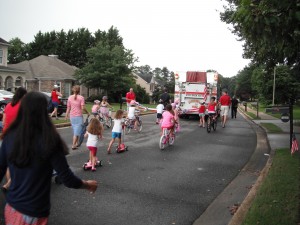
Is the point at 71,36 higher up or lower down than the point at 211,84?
higher up

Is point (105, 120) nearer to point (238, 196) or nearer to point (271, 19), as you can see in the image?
point (238, 196)

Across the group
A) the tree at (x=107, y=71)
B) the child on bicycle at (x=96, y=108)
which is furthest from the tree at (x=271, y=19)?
the tree at (x=107, y=71)

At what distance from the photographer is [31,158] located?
Answer: 2.79 meters

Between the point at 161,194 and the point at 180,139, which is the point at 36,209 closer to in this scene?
the point at 161,194

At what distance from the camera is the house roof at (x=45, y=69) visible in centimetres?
4794

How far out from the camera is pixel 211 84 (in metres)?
24.3

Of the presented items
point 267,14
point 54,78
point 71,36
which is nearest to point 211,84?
point 267,14

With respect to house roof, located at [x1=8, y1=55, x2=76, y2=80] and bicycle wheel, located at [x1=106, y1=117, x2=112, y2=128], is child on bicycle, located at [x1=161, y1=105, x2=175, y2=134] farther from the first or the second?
house roof, located at [x1=8, y1=55, x2=76, y2=80]

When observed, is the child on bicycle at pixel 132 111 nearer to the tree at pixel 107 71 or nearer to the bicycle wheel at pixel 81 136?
the bicycle wheel at pixel 81 136

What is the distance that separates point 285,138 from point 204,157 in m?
5.34

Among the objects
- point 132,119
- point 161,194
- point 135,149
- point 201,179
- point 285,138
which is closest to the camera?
point 161,194

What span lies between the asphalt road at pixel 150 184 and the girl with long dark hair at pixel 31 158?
7.92ft

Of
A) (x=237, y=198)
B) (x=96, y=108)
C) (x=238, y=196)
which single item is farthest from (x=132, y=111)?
(x=237, y=198)

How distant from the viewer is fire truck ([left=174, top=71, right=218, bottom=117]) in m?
23.6
